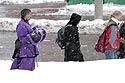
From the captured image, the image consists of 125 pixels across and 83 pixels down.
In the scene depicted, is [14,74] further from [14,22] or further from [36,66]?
[14,22]

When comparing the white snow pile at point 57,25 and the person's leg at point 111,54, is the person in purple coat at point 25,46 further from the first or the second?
the white snow pile at point 57,25

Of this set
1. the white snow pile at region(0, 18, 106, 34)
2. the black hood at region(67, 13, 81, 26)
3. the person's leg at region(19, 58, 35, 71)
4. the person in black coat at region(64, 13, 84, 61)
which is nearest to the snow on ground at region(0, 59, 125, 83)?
the person's leg at region(19, 58, 35, 71)

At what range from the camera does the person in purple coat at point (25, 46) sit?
279 inches

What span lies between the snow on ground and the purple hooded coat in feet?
0.57

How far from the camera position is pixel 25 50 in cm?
723

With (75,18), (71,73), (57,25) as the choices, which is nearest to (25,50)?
(71,73)

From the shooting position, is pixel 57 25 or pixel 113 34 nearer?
pixel 113 34

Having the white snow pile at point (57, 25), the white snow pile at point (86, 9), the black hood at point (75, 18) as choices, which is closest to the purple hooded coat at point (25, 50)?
the black hood at point (75, 18)

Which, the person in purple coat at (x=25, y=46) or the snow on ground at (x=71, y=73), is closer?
the snow on ground at (x=71, y=73)

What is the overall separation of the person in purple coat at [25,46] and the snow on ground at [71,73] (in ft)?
0.62

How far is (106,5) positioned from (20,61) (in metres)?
18.5

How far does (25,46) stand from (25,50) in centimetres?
7

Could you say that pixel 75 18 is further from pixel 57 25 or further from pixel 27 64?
pixel 57 25

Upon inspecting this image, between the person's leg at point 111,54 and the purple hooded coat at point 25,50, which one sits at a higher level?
the purple hooded coat at point 25,50
